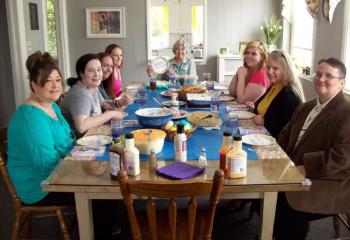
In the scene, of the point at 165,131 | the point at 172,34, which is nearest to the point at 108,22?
the point at 172,34

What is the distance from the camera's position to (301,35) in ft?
17.7

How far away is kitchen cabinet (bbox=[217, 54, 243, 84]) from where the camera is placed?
231 inches

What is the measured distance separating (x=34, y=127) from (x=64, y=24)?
4.55m

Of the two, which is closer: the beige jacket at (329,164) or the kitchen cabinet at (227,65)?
the beige jacket at (329,164)

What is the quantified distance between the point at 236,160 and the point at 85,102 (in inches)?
50.4

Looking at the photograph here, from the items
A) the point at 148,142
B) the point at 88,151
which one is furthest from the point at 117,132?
the point at 148,142

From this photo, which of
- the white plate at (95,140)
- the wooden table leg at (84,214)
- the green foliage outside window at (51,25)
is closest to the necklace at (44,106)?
the white plate at (95,140)

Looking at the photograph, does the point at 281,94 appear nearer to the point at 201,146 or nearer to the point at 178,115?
the point at 178,115

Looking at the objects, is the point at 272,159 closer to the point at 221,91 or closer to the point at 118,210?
the point at 118,210

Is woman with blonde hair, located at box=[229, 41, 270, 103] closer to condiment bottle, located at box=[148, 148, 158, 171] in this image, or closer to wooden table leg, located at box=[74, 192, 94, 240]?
condiment bottle, located at box=[148, 148, 158, 171]

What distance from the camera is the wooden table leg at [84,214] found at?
1535 millimetres

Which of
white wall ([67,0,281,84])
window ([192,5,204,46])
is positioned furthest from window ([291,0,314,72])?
window ([192,5,204,46])

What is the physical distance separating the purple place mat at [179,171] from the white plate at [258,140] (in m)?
0.49

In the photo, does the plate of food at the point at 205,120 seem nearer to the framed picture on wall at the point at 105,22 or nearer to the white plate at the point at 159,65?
the white plate at the point at 159,65
